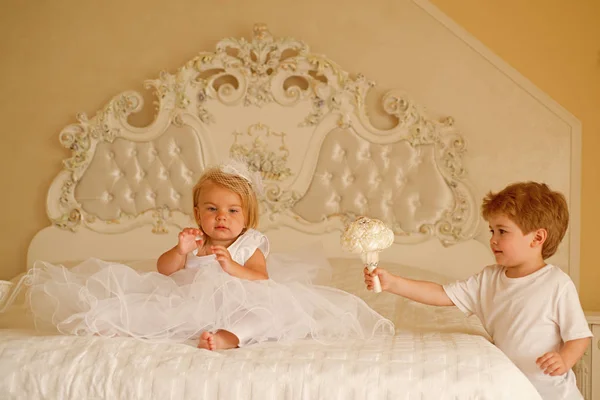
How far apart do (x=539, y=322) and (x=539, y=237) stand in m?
0.27

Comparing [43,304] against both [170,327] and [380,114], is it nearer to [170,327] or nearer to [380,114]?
[170,327]

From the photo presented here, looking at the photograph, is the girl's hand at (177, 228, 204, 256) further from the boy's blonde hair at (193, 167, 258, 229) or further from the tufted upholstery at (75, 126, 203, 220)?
the tufted upholstery at (75, 126, 203, 220)

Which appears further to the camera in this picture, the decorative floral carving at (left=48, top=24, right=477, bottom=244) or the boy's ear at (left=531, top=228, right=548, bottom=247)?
the decorative floral carving at (left=48, top=24, right=477, bottom=244)

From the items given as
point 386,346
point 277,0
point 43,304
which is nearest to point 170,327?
point 43,304

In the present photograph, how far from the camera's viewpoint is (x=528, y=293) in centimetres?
213

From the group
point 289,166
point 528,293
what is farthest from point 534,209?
point 289,166

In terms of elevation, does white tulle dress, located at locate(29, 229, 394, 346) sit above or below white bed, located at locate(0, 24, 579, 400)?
below

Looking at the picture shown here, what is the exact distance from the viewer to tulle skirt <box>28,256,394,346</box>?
196cm

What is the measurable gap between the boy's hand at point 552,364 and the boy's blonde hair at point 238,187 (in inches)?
42.7

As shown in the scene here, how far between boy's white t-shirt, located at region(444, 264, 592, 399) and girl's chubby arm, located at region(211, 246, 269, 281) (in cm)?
76

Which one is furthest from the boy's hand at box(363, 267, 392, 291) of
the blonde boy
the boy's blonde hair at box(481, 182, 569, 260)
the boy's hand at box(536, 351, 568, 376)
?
the boy's hand at box(536, 351, 568, 376)

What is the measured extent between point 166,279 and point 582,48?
259cm

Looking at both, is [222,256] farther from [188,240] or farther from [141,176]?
[141,176]

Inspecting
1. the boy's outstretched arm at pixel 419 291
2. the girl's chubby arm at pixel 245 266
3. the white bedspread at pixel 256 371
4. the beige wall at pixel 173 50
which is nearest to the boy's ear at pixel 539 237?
the boy's outstretched arm at pixel 419 291
